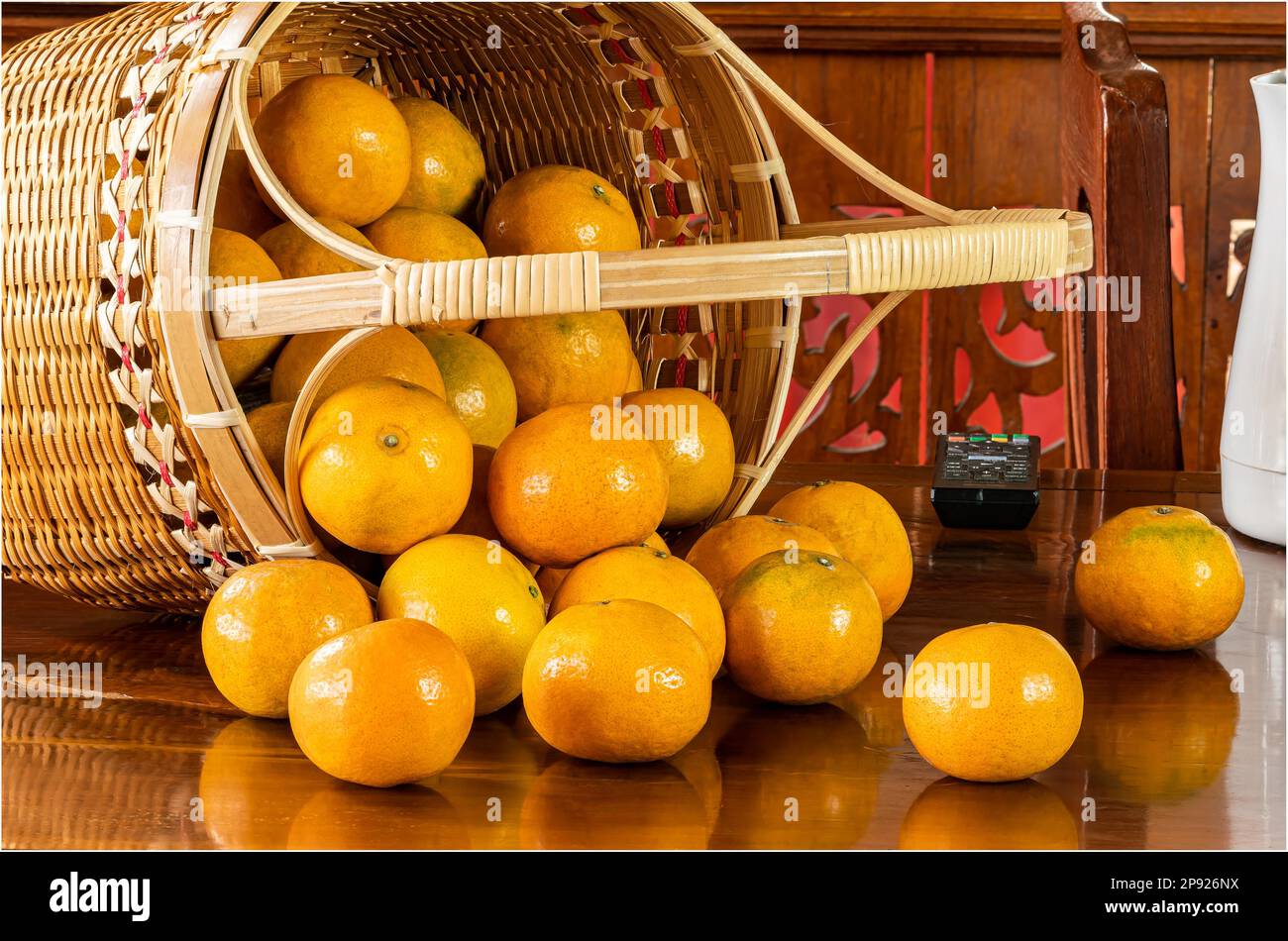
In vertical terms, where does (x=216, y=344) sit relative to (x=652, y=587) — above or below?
above

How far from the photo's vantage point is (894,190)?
2.69 feet

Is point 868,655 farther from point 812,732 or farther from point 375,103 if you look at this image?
point 375,103

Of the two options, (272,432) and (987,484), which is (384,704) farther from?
(987,484)

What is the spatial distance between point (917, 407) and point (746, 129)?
1.65m

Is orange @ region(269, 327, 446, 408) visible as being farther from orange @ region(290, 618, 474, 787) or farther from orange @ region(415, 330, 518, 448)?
orange @ region(290, 618, 474, 787)

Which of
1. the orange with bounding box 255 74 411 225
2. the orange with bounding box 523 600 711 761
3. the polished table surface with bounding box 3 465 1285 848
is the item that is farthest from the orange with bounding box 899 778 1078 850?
the orange with bounding box 255 74 411 225

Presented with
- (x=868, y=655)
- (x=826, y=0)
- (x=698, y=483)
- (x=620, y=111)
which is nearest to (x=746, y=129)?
(x=620, y=111)

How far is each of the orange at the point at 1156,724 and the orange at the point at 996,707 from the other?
0.04 m

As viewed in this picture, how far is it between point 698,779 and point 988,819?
128mm

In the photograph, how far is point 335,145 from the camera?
2.55 feet

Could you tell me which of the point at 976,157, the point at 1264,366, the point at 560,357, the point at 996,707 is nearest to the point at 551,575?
the point at 560,357

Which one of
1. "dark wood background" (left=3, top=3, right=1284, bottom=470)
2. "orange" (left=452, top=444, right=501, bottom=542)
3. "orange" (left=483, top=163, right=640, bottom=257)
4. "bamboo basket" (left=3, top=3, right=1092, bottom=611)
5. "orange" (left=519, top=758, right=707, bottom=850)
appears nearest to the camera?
"orange" (left=519, top=758, right=707, bottom=850)

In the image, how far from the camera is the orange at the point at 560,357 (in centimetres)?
85

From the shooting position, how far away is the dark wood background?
7.82 feet
